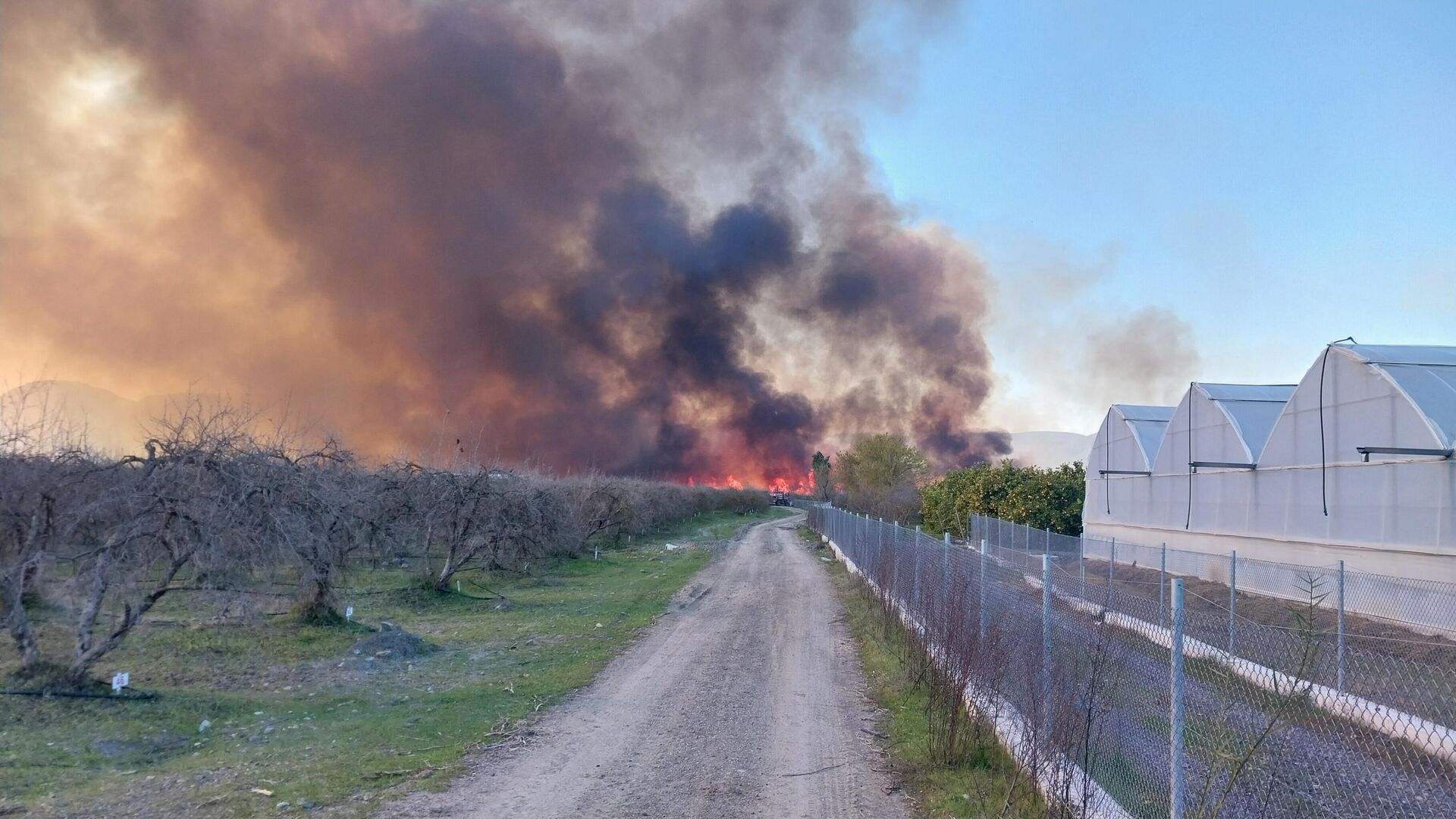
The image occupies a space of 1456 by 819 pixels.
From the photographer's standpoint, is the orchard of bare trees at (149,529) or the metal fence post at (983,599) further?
the orchard of bare trees at (149,529)

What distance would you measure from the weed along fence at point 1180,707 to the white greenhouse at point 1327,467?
5.41m

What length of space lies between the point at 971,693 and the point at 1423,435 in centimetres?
1083

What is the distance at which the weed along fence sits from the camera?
171 inches

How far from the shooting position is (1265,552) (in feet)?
60.1

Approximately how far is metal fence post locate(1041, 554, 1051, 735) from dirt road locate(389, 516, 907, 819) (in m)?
1.28

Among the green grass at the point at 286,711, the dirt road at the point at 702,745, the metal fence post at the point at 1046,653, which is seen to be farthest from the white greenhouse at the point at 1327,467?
the green grass at the point at 286,711

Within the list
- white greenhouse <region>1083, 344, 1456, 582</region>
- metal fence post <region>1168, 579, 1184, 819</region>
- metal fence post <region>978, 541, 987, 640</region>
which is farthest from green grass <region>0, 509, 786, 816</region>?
white greenhouse <region>1083, 344, 1456, 582</region>

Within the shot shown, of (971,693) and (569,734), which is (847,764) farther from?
(569,734)

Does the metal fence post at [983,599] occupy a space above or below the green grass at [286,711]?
above

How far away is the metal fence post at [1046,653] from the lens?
611 centimetres

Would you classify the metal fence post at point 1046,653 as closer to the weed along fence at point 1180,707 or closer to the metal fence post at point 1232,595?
the weed along fence at point 1180,707

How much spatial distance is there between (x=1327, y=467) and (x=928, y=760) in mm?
13216

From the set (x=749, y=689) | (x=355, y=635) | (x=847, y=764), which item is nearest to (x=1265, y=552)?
(x=749, y=689)

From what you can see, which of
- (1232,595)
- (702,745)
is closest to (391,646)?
(702,745)
